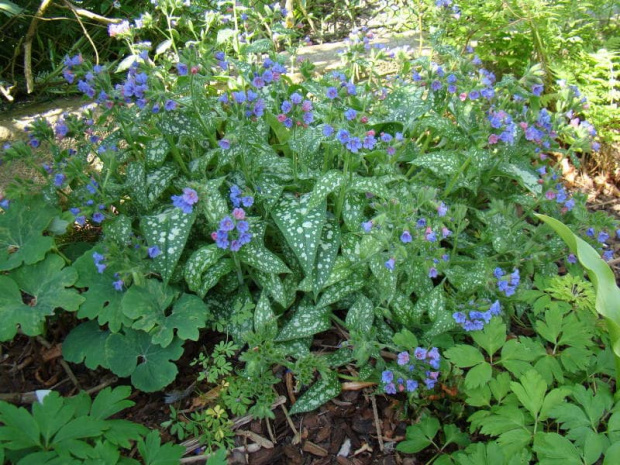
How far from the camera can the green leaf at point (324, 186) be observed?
1856 mm

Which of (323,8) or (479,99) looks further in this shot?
(323,8)

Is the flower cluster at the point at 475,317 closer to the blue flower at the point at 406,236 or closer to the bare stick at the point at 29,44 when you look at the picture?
the blue flower at the point at 406,236

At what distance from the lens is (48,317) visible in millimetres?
2094

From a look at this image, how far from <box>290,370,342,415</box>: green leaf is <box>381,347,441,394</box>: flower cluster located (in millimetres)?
195

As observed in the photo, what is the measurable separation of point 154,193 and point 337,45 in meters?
2.37

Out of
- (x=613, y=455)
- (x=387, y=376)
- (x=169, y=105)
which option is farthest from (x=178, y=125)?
(x=613, y=455)

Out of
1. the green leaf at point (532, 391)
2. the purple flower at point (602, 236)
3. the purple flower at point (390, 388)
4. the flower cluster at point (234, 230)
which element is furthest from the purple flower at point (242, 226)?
the purple flower at point (602, 236)

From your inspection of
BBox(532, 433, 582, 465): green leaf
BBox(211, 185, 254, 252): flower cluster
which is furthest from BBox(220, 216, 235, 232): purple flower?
BBox(532, 433, 582, 465): green leaf

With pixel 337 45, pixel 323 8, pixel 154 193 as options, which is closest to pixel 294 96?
pixel 154 193

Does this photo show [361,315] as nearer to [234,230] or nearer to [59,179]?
[234,230]

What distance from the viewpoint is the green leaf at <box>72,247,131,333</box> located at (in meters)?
1.83

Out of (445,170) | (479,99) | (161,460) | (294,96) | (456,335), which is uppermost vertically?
(294,96)

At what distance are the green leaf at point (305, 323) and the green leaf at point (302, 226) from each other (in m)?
0.20

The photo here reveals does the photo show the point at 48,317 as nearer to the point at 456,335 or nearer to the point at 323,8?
the point at 456,335
